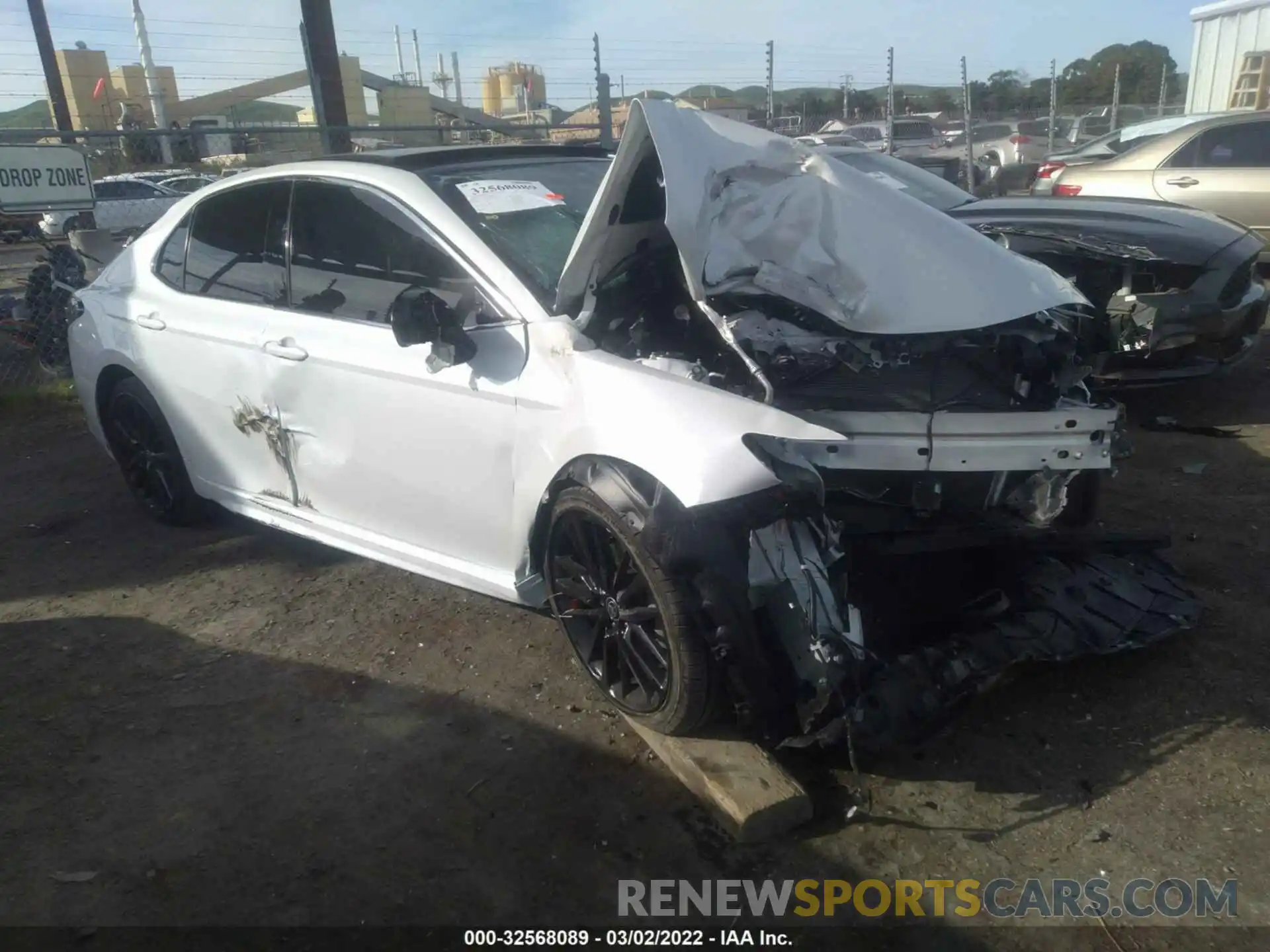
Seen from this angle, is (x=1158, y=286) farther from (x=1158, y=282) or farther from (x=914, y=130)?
(x=914, y=130)

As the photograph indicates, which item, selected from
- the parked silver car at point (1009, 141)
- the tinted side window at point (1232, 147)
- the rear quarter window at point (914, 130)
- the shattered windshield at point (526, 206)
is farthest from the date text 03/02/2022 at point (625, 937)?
the rear quarter window at point (914, 130)

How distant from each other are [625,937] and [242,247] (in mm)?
3056

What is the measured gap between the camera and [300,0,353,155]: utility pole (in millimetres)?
8281

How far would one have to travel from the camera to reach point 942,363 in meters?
2.80

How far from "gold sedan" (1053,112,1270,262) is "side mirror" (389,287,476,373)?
23.4ft

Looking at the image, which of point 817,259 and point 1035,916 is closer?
point 1035,916

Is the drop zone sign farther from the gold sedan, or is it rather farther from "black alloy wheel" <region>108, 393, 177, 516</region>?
the gold sedan

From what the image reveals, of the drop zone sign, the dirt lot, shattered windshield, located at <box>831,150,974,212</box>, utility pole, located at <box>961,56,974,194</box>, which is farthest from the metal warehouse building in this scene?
the drop zone sign

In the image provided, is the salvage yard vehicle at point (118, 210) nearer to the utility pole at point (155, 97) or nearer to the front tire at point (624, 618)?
the utility pole at point (155, 97)

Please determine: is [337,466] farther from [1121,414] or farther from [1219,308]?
[1219,308]

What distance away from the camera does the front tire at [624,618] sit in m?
2.69

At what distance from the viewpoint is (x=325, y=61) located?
836 cm

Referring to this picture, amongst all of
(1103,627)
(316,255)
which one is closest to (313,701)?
(316,255)

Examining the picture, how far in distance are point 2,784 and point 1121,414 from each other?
3.47m
